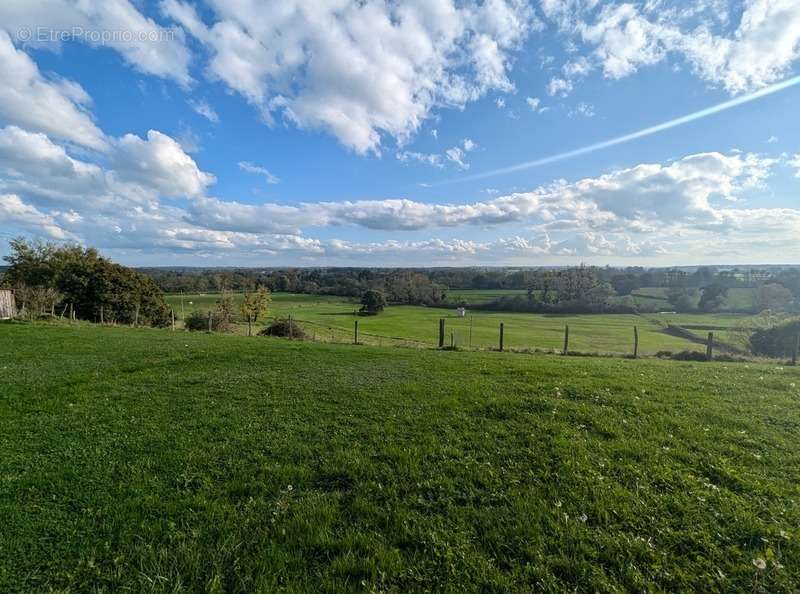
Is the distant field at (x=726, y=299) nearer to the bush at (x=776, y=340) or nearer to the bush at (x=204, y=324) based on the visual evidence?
the bush at (x=776, y=340)

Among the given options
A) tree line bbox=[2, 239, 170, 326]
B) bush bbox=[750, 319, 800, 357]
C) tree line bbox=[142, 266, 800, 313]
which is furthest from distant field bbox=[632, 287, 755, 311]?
tree line bbox=[2, 239, 170, 326]

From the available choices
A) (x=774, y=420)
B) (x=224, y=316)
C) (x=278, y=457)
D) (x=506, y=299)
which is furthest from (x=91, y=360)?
(x=506, y=299)

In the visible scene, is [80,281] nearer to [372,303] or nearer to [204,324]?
[204,324]

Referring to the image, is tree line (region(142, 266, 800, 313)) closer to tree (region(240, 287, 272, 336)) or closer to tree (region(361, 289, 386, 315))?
tree (region(240, 287, 272, 336))

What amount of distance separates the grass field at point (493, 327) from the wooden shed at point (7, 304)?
666 inches

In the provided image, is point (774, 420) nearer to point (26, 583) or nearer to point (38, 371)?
point (26, 583)

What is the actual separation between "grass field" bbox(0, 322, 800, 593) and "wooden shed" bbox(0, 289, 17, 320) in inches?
1079

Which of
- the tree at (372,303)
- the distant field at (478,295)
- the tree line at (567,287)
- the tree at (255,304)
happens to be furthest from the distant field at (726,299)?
the tree at (255,304)

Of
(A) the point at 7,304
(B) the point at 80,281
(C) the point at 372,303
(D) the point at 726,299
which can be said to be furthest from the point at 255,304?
(D) the point at 726,299

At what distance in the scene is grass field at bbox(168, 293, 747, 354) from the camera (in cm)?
4412

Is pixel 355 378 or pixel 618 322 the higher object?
pixel 355 378

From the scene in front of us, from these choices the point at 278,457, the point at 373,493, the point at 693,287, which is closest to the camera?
the point at 373,493

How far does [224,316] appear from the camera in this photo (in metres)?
44.4

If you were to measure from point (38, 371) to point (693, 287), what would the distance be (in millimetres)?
108867
